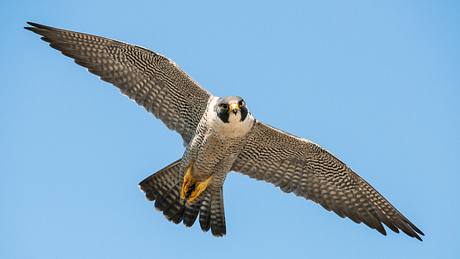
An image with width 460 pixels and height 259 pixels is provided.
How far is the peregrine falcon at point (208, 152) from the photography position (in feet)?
47.5

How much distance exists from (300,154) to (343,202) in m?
1.13

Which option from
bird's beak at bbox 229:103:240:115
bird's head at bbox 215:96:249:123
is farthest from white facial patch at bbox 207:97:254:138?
bird's beak at bbox 229:103:240:115

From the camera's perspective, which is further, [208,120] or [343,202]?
[343,202]

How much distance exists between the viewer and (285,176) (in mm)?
15508

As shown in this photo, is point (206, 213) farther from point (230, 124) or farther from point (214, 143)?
point (230, 124)

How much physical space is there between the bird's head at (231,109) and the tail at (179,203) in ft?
6.36

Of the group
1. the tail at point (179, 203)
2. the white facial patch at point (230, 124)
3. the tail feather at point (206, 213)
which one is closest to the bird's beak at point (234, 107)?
the white facial patch at point (230, 124)

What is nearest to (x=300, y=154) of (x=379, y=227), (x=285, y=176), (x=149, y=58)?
(x=285, y=176)

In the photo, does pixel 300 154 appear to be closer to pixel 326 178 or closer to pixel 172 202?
pixel 326 178

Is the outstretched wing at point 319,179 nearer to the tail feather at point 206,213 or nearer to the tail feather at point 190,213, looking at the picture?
the tail feather at point 206,213

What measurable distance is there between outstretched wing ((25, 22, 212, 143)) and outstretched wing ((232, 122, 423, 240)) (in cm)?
112

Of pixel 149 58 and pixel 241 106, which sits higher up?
pixel 149 58

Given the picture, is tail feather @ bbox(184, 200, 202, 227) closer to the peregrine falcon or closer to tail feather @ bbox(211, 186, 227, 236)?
the peregrine falcon

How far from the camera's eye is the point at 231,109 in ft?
45.0
